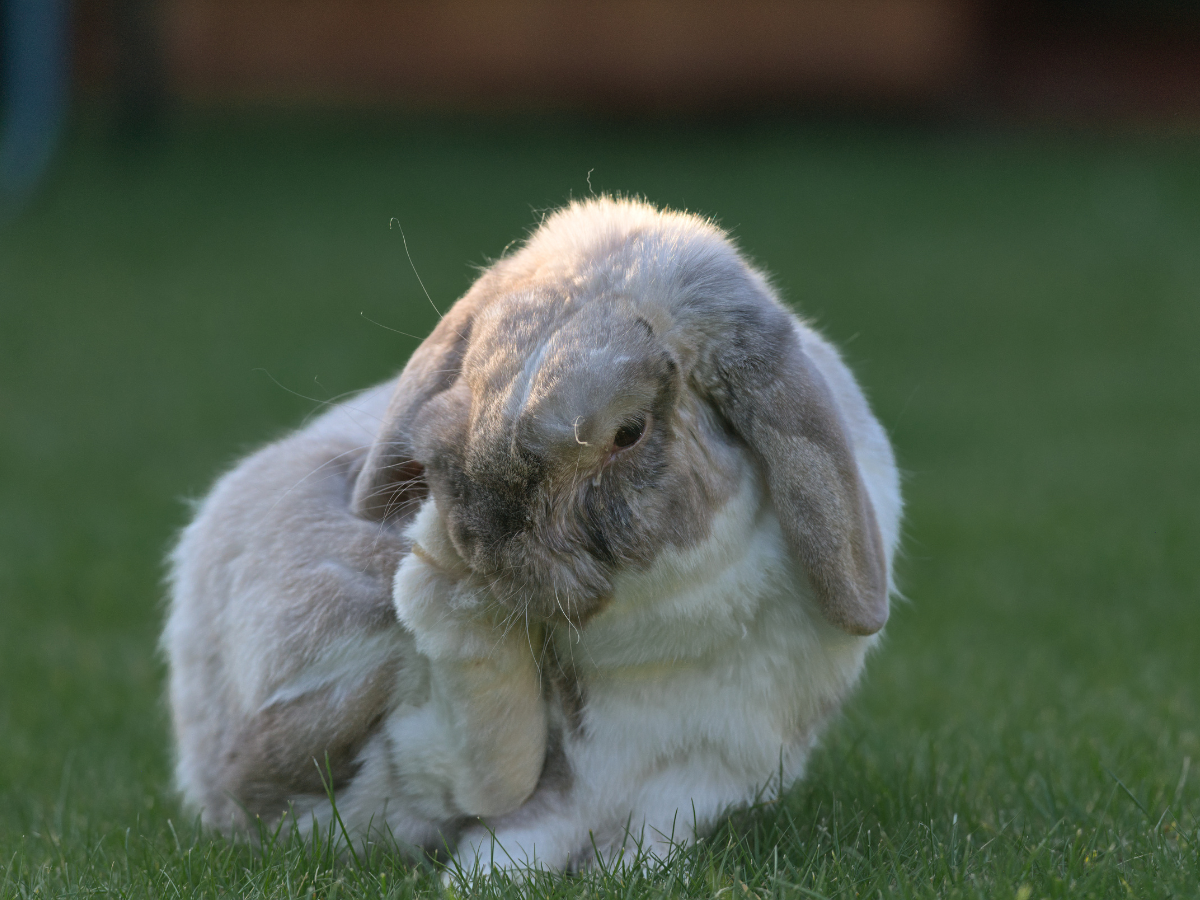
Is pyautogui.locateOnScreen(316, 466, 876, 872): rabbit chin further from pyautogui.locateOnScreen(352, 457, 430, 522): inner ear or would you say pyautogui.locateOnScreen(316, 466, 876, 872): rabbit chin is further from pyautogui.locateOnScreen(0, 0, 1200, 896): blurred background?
pyautogui.locateOnScreen(0, 0, 1200, 896): blurred background

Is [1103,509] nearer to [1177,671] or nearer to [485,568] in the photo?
[1177,671]

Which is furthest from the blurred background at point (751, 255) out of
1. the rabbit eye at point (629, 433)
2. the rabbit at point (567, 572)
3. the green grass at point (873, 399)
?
the rabbit eye at point (629, 433)

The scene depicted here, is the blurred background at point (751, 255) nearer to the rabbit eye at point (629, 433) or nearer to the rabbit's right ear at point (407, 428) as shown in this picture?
the rabbit's right ear at point (407, 428)

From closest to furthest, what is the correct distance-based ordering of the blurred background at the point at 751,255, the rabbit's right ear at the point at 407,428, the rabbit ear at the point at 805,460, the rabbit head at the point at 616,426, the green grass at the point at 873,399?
the rabbit head at the point at 616,426 < the rabbit ear at the point at 805,460 < the rabbit's right ear at the point at 407,428 < the green grass at the point at 873,399 < the blurred background at the point at 751,255

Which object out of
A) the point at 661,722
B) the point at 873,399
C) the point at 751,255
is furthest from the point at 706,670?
the point at 873,399

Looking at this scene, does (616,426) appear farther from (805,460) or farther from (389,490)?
(389,490)

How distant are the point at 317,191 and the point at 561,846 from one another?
11226 millimetres

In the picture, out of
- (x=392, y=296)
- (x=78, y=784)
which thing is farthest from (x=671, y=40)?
(x=78, y=784)

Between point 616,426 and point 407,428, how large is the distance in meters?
0.38

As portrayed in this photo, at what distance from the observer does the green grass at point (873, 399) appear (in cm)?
268

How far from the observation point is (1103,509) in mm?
6570

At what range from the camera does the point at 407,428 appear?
2.31 meters

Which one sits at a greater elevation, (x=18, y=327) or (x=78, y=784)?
(x=78, y=784)

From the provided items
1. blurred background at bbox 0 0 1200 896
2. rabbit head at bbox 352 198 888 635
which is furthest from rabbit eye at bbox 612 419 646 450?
blurred background at bbox 0 0 1200 896
